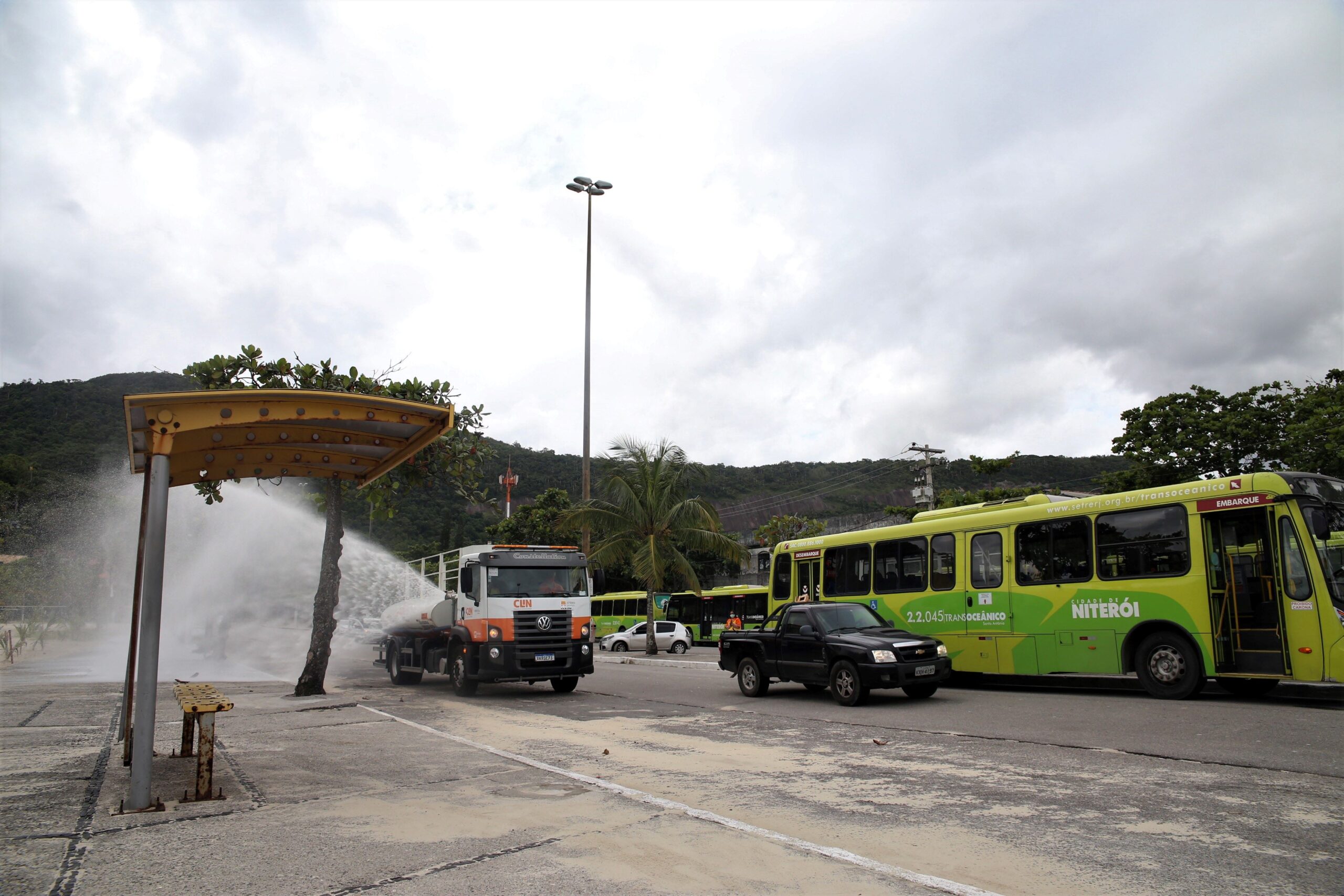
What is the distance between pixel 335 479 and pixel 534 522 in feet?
131

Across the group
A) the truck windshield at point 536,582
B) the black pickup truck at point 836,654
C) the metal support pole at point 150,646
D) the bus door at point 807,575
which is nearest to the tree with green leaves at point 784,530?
the bus door at point 807,575

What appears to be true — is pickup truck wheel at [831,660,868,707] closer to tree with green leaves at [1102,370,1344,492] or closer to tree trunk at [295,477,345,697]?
tree trunk at [295,477,345,697]

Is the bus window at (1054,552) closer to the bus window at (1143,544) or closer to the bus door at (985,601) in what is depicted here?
the bus window at (1143,544)

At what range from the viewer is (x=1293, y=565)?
36.4 ft

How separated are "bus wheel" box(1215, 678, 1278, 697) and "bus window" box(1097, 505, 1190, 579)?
1792 millimetres

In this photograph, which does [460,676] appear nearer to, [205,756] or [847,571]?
[847,571]

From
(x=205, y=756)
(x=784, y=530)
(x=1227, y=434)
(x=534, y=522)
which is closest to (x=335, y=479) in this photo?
(x=205, y=756)

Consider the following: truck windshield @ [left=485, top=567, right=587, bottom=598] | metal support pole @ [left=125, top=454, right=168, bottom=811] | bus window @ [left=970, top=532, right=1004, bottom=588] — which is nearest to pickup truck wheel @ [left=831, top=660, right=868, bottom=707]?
bus window @ [left=970, top=532, right=1004, bottom=588]

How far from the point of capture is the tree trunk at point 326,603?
15609 mm

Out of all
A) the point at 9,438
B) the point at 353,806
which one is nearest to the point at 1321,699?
the point at 353,806

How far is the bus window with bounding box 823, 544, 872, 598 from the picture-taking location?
57.9ft

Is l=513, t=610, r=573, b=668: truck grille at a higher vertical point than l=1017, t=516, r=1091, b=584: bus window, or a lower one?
lower

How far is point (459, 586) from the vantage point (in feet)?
53.4

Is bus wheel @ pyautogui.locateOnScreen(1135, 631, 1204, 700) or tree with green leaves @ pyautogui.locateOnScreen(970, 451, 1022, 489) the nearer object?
bus wheel @ pyautogui.locateOnScreen(1135, 631, 1204, 700)
